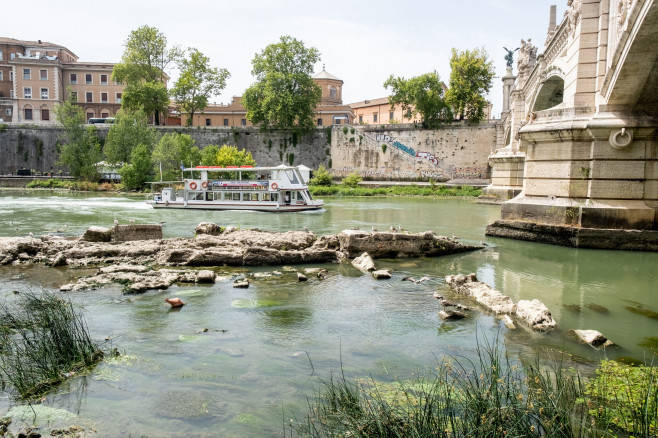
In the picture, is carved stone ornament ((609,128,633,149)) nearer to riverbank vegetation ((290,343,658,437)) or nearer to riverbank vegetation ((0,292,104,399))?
riverbank vegetation ((290,343,658,437))

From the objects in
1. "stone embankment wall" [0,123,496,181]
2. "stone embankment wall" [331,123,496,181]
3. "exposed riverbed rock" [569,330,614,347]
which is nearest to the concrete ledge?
"exposed riverbed rock" [569,330,614,347]

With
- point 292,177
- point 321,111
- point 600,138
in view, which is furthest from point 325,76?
point 600,138

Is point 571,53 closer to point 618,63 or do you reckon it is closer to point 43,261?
point 618,63

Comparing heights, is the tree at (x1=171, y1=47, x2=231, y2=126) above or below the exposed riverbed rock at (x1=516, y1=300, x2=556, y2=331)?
above

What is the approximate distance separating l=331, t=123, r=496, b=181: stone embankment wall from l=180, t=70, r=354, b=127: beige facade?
43.8 ft

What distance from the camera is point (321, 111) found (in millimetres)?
67250

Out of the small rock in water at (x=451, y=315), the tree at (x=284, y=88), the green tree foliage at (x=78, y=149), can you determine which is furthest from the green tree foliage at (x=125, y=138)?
the small rock in water at (x=451, y=315)

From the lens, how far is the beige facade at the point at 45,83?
64.6 m

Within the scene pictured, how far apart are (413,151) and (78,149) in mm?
33818

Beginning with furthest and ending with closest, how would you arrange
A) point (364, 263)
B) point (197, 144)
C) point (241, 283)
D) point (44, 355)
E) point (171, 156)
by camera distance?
point (197, 144) → point (171, 156) → point (364, 263) → point (241, 283) → point (44, 355)

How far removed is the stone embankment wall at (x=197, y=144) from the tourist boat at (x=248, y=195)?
25721mm

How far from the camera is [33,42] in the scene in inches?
2729

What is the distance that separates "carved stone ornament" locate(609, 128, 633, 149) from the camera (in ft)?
42.0

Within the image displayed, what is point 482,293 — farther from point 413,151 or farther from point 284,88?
point 284,88
